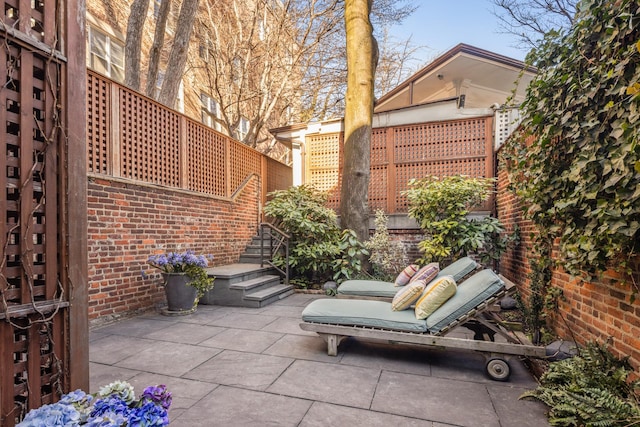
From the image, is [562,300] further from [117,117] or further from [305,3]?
[305,3]

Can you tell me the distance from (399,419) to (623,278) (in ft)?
5.49

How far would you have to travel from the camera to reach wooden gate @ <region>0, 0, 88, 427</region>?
1294 mm

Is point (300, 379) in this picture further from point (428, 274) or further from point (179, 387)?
point (428, 274)

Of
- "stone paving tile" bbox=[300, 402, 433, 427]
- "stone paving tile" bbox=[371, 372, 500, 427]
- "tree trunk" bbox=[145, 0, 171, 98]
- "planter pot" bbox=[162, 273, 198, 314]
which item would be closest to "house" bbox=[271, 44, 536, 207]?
"tree trunk" bbox=[145, 0, 171, 98]

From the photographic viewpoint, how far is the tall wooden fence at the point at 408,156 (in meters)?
6.44

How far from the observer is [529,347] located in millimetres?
2533

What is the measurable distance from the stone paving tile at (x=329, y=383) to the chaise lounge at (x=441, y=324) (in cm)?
30

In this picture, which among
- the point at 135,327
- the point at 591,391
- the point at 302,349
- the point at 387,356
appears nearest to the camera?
the point at 591,391

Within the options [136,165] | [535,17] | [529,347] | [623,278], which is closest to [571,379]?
[529,347]

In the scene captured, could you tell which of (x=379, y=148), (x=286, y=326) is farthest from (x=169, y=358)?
(x=379, y=148)

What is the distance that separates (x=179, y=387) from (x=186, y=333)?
4.54 ft

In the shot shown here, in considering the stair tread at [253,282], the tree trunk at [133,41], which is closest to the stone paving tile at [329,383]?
the stair tread at [253,282]

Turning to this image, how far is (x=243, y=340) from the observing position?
11.3ft

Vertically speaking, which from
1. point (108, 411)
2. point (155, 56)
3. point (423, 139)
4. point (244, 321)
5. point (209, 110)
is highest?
point (209, 110)
